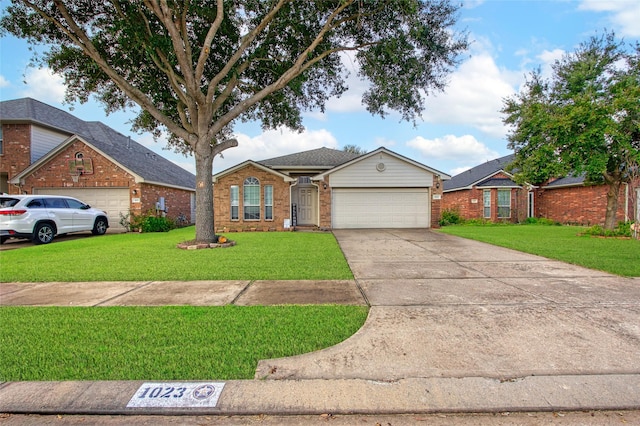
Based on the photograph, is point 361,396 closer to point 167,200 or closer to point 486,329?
point 486,329

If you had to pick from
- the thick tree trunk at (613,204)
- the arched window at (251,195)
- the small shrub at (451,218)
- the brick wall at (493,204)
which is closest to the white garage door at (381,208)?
the arched window at (251,195)

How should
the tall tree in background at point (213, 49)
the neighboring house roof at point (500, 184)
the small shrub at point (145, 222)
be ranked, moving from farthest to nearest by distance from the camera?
the neighboring house roof at point (500, 184)
the small shrub at point (145, 222)
the tall tree in background at point (213, 49)

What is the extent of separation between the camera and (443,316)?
3922 millimetres

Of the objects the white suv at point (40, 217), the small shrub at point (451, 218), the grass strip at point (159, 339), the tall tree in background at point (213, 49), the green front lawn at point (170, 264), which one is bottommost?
the grass strip at point (159, 339)

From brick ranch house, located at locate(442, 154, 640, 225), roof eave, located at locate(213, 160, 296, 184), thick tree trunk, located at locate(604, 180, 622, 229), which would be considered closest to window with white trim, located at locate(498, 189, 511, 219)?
brick ranch house, located at locate(442, 154, 640, 225)

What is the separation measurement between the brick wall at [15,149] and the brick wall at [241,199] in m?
9.78

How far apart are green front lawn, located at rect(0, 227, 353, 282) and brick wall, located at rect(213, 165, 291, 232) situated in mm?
6413

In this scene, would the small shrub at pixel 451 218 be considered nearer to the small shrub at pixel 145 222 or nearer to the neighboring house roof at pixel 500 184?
the neighboring house roof at pixel 500 184

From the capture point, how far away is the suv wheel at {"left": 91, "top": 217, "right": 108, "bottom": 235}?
46.9 feet

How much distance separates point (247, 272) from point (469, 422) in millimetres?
4861

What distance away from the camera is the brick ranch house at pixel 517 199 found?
2078 cm

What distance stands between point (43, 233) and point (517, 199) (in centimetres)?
2564

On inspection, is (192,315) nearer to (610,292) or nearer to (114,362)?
(114,362)

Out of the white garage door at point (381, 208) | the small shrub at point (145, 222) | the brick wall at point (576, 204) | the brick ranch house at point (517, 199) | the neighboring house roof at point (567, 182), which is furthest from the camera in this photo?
the brick ranch house at point (517, 199)
